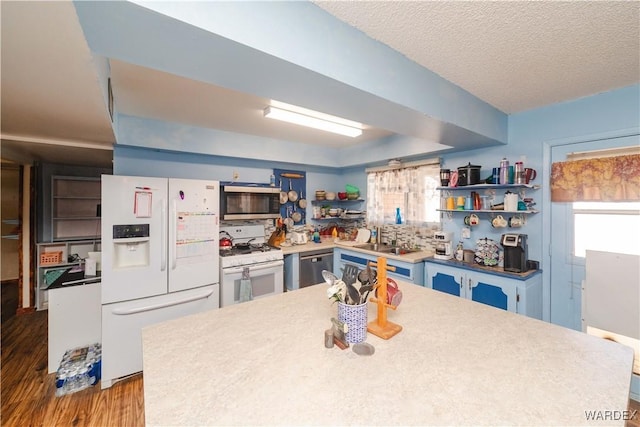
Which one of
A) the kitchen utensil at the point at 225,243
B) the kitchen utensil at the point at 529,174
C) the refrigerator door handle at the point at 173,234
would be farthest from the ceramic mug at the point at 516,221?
the refrigerator door handle at the point at 173,234

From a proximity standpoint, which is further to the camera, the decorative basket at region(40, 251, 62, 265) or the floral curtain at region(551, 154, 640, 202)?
the decorative basket at region(40, 251, 62, 265)

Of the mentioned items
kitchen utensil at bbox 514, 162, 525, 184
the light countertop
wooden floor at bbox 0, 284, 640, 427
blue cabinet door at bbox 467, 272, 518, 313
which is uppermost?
kitchen utensil at bbox 514, 162, 525, 184

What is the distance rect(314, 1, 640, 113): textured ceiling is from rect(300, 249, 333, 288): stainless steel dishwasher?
8.17ft

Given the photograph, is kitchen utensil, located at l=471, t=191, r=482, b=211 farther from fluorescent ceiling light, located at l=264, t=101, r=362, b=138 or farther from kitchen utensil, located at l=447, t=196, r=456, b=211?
fluorescent ceiling light, located at l=264, t=101, r=362, b=138

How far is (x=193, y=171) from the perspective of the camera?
3258 millimetres

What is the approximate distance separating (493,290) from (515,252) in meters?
0.42

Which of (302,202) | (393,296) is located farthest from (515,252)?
(302,202)

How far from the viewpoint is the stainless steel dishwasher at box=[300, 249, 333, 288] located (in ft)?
11.2

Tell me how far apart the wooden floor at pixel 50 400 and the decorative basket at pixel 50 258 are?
4.52ft

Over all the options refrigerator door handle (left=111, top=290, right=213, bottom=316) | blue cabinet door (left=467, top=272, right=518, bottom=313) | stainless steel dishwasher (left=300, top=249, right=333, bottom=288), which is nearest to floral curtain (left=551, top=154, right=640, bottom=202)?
blue cabinet door (left=467, top=272, right=518, bottom=313)

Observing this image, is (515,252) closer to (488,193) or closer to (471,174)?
(488,193)

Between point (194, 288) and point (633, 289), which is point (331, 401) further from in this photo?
point (633, 289)

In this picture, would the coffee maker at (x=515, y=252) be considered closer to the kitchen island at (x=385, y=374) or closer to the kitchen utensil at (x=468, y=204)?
the kitchen utensil at (x=468, y=204)

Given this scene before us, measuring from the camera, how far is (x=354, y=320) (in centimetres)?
107
